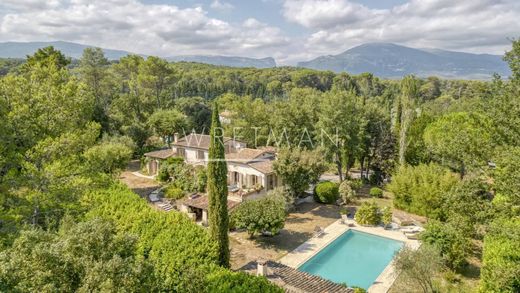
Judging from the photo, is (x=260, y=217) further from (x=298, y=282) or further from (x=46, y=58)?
(x=46, y=58)

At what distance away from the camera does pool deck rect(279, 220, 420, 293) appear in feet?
56.2

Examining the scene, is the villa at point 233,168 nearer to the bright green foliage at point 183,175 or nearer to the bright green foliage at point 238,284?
the bright green foliage at point 183,175

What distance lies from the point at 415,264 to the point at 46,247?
14.0 m

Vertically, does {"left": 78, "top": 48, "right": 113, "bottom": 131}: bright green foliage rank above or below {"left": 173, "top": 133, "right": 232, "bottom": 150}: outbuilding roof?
above

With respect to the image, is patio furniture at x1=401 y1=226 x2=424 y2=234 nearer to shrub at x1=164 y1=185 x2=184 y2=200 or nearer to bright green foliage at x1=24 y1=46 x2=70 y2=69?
shrub at x1=164 y1=185 x2=184 y2=200

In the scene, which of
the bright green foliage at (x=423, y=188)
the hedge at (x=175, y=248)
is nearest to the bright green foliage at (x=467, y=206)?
the bright green foliage at (x=423, y=188)

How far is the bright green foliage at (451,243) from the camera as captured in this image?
17172 millimetres

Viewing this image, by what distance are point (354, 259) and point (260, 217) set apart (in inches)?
272

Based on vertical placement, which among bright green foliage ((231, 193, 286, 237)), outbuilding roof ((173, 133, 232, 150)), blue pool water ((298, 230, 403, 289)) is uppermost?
outbuilding roof ((173, 133, 232, 150))

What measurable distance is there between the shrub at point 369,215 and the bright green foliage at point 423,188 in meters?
3.83

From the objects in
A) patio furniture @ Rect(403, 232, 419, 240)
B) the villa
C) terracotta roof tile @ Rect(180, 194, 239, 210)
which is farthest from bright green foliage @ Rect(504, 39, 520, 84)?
terracotta roof tile @ Rect(180, 194, 239, 210)

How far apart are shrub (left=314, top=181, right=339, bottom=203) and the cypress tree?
14.0 metres

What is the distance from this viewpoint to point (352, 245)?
2264 centimetres

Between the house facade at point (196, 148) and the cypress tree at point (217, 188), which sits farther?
the house facade at point (196, 148)
